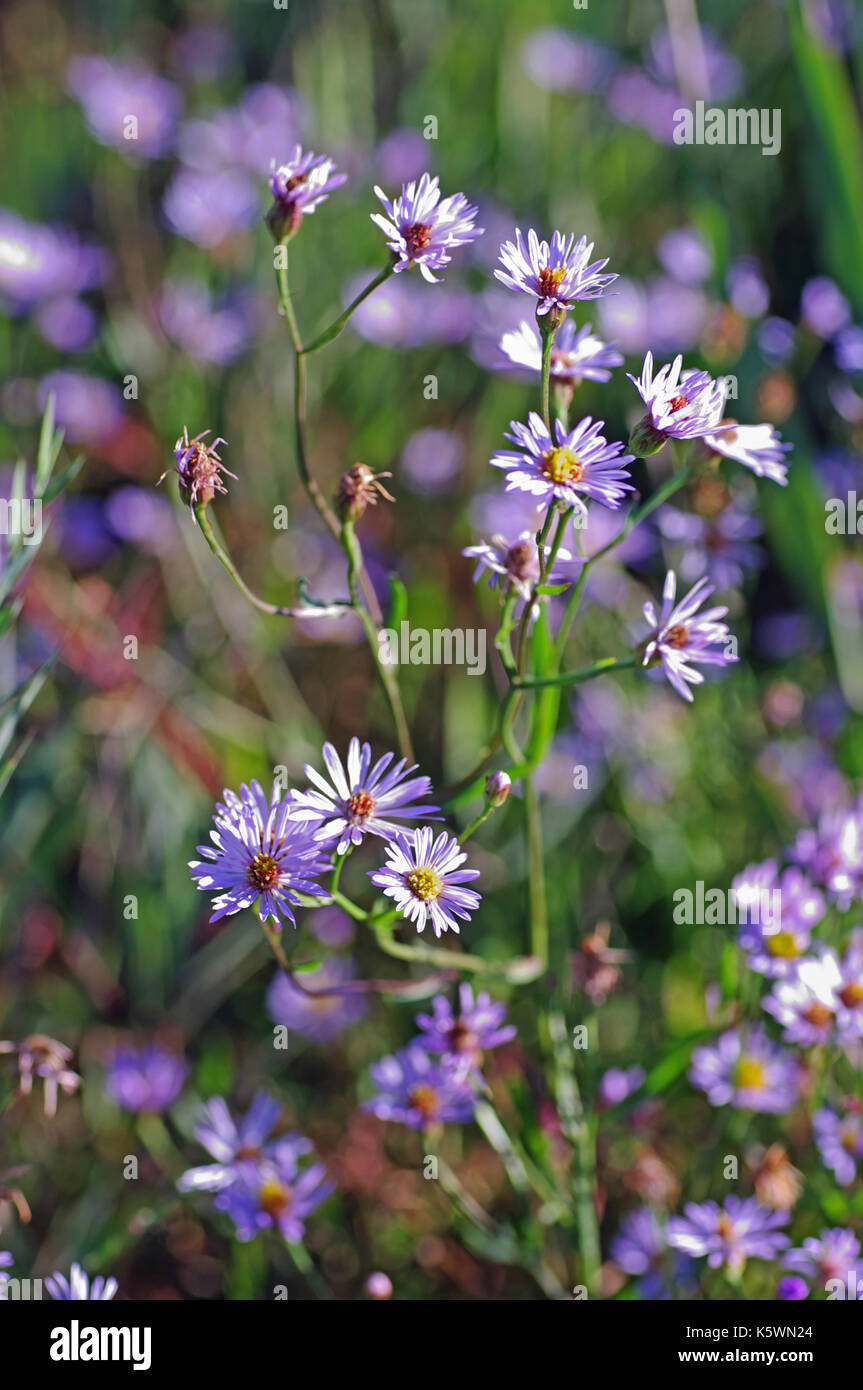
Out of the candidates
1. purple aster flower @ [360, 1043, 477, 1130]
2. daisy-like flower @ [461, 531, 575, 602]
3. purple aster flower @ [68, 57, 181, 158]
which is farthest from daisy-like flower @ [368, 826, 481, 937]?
purple aster flower @ [68, 57, 181, 158]

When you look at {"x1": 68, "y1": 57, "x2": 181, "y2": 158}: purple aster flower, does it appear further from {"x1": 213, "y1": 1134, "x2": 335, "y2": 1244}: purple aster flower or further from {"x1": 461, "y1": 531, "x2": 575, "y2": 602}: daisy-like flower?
{"x1": 213, "y1": 1134, "x2": 335, "y2": 1244}: purple aster flower

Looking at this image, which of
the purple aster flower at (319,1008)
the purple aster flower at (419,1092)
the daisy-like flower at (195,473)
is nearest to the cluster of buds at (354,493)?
the daisy-like flower at (195,473)

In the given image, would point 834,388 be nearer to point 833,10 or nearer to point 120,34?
point 833,10

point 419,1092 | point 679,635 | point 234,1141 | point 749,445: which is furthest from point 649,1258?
point 749,445

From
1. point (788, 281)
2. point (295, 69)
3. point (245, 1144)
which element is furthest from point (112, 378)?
point (245, 1144)

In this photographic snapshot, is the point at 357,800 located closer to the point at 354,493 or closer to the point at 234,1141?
the point at 354,493

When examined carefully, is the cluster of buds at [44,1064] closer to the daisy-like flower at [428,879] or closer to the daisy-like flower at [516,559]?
the daisy-like flower at [428,879]

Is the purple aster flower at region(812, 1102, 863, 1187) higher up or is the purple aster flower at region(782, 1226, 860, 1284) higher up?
the purple aster flower at region(812, 1102, 863, 1187)

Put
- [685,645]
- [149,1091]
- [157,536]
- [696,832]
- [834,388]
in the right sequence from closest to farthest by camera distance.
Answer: [685,645] < [149,1091] < [696,832] < [834,388] < [157,536]
